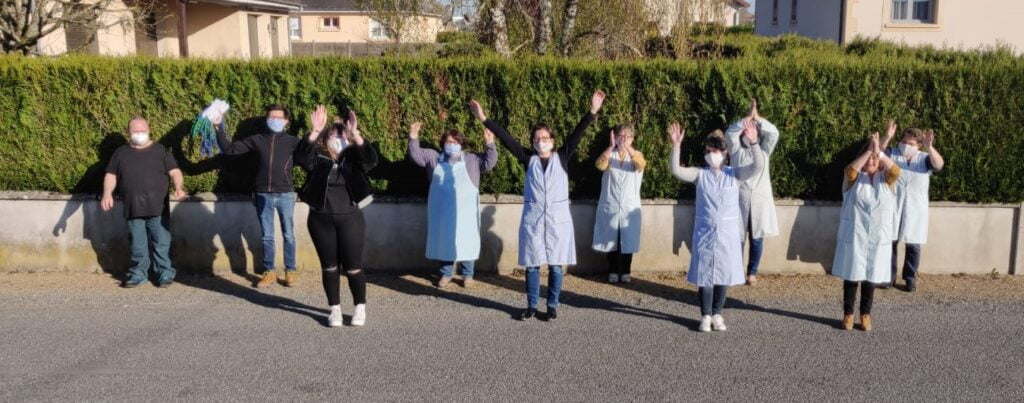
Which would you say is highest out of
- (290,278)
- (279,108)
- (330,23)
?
(330,23)

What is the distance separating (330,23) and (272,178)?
144 ft

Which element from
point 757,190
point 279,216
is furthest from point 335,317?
point 757,190

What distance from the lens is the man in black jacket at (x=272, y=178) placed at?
8.48 metres

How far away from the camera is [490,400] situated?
5594mm

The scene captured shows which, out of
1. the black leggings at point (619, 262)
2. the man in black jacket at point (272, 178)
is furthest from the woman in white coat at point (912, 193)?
the man in black jacket at point (272, 178)

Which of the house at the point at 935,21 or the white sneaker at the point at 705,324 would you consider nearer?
the white sneaker at the point at 705,324

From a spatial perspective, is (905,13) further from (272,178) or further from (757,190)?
(272,178)

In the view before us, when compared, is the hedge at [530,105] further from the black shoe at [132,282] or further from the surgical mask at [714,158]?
the surgical mask at [714,158]

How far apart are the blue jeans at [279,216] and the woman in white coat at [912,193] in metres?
5.63

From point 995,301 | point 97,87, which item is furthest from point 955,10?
point 97,87

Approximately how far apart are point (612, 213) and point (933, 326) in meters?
2.93

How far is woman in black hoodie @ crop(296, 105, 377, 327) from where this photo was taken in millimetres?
6930

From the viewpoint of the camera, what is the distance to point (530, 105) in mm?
9008

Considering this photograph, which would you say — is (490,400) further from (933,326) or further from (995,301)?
(995,301)
